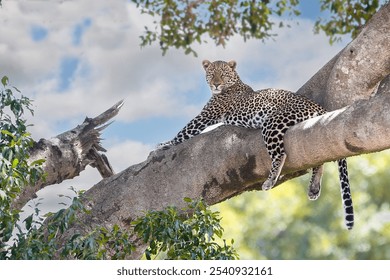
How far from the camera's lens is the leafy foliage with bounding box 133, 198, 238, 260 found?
5215 mm

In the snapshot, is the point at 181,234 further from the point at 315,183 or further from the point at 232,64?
the point at 232,64

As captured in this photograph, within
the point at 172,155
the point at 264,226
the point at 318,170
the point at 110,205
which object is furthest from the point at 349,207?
the point at 264,226

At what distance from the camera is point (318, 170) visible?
705cm

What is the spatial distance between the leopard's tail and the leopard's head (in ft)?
5.24

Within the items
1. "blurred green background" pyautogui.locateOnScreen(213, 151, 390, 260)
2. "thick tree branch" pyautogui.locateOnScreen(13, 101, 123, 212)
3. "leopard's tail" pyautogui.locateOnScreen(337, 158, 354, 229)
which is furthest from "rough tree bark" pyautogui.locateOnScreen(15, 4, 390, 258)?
"blurred green background" pyautogui.locateOnScreen(213, 151, 390, 260)

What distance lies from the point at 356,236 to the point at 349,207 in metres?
5.76

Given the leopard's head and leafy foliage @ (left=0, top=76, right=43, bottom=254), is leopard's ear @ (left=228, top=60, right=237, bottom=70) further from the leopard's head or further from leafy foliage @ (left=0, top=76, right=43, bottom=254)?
leafy foliage @ (left=0, top=76, right=43, bottom=254)

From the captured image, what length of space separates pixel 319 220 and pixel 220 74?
17.8ft

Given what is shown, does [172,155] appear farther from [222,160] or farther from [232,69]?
[232,69]

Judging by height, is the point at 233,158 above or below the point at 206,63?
below

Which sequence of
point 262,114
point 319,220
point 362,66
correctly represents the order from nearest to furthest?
point 262,114, point 362,66, point 319,220

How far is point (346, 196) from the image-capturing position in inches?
264

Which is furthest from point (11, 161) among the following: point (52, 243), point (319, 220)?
point (319, 220)
